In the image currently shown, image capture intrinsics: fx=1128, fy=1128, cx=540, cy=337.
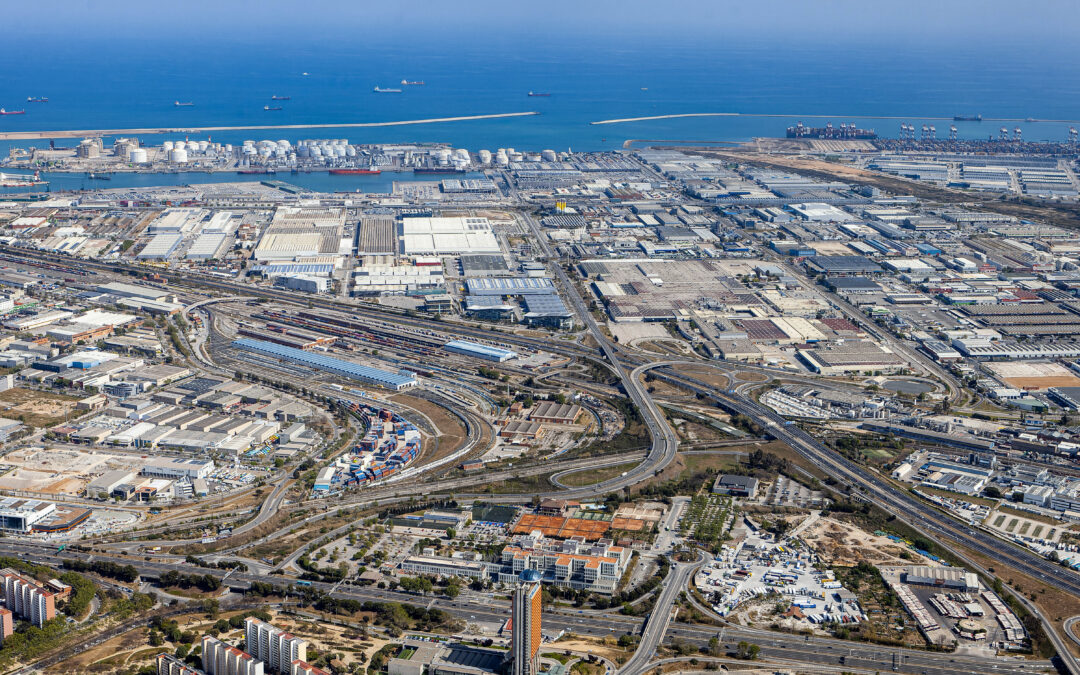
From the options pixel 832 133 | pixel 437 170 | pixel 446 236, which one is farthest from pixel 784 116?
pixel 446 236

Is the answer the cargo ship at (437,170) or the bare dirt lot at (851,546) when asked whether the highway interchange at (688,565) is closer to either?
the bare dirt lot at (851,546)

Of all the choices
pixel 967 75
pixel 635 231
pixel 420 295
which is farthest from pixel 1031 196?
pixel 967 75

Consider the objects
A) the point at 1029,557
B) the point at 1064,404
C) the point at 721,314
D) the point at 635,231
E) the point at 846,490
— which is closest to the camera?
the point at 1029,557

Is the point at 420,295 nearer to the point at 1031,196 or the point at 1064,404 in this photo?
the point at 1064,404

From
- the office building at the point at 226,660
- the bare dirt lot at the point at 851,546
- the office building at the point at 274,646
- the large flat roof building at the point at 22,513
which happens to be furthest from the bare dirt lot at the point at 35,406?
the bare dirt lot at the point at 851,546

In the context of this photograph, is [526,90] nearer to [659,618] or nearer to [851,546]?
[851,546]

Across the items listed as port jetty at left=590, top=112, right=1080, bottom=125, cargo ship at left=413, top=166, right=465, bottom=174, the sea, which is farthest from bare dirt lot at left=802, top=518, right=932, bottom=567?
port jetty at left=590, top=112, right=1080, bottom=125
